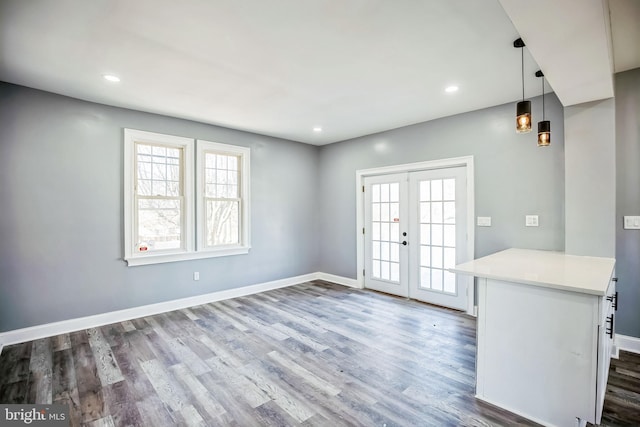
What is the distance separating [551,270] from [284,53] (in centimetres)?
271

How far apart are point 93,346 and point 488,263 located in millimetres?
3934

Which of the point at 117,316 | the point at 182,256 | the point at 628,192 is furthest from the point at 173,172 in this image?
the point at 628,192

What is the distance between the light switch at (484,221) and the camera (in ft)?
12.6

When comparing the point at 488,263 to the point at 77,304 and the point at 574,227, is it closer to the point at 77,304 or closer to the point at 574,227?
the point at 574,227

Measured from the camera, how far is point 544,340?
6.18 feet

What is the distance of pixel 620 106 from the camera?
2.94 meters

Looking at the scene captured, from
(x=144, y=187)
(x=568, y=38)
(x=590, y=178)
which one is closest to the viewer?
(x=568, y=38)

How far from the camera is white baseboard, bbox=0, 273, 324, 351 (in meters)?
3.20

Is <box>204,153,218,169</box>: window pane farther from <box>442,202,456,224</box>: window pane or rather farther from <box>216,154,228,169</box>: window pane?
<box>442,202,456,224</box>: window pane

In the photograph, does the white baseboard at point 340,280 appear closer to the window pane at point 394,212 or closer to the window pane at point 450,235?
the window pane at point 394,212

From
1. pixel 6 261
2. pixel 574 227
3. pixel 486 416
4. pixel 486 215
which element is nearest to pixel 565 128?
pixel 574 227

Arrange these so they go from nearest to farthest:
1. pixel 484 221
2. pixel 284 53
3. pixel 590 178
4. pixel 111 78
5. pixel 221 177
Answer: pixel 284 53 → pixel 590 178 → pixel 111 78 → pixel 484 221 → pixel 221 177

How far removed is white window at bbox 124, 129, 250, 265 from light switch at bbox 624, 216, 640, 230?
4.71 metres

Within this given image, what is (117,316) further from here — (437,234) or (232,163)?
(437,234)
